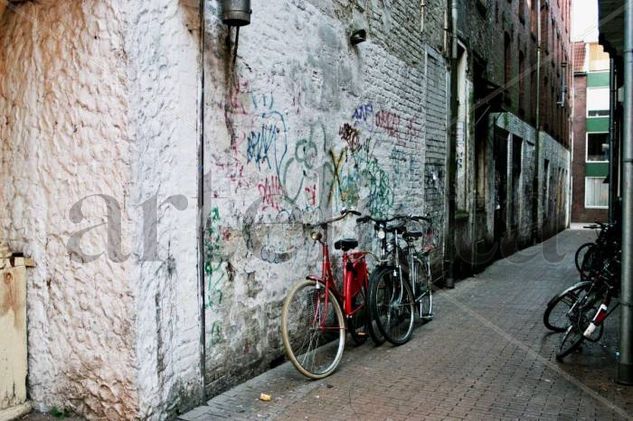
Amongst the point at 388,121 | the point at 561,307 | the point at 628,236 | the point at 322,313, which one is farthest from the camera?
the point at 388,121

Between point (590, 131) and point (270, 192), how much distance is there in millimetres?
37030

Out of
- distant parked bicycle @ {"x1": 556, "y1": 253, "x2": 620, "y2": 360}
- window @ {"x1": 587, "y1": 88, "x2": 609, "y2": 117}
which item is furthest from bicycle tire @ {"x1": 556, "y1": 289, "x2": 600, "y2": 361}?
window @ {"x1": 587, "y1": 88, "x2": 609, "y2": 117}

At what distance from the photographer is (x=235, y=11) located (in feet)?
15.1

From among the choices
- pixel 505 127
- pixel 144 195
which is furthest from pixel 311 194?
pixel 505 127

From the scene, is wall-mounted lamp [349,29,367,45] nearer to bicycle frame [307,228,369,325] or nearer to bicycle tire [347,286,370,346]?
bicycle frame [307,228,369,325]

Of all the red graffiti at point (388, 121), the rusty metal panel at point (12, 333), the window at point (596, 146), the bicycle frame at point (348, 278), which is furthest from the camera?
the window at point (596, 146)

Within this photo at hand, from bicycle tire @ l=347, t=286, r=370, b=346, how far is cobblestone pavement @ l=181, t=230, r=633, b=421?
105 millimetres

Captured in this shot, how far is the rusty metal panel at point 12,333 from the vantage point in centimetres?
421

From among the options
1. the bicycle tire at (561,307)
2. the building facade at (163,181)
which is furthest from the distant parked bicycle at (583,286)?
the building facade at (163,181)

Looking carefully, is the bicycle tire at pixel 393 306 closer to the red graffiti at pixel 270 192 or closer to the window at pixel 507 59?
the red graffiti at pixel 270 192

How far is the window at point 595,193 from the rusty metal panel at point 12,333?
37.5m

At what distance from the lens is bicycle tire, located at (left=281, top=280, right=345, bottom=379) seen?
5383 mm

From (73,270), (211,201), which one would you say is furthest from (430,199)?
→ (73,270)

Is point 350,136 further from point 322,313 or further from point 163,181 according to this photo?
point 163,181
